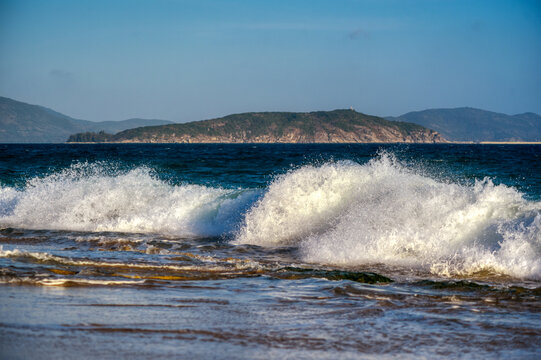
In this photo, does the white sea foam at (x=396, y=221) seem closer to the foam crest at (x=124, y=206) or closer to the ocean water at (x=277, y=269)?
the ocean water at (x=277, y=269)

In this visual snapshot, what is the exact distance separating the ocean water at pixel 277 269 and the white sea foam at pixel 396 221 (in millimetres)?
34

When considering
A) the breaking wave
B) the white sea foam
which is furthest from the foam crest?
the white sea foam

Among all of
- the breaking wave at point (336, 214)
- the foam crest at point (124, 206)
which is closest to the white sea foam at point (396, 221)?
the breaking wave at point (336, 214)

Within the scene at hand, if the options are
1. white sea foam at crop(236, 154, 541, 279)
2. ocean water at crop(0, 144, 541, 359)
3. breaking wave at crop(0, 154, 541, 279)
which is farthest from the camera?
breaking wave at crop(0, 154, 541, 279)

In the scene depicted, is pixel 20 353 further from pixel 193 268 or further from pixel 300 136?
pixel 300 136

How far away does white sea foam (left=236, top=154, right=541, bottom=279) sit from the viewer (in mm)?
9672

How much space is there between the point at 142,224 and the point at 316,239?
16.9ft

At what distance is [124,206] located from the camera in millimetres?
16594

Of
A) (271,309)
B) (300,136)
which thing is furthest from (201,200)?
(300,136)

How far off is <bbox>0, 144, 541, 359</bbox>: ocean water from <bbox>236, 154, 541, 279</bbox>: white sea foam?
34mm

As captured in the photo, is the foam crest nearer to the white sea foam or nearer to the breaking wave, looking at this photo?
the breaking wave

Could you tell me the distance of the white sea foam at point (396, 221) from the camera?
9672 millimetres

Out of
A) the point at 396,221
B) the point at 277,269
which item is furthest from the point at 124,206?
the point at 277,269

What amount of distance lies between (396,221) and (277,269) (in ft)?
10.9
